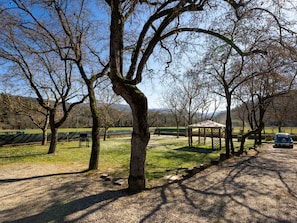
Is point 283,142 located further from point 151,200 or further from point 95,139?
point 151,200

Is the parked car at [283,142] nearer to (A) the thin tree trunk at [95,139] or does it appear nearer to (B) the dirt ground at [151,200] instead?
(B) the dirt ground at [151,200]

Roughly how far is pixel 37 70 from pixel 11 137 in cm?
792

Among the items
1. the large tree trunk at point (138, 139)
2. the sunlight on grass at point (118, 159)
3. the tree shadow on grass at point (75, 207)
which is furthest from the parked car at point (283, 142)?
the tree shadow on grass at point (75, 207)

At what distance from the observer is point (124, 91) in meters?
4.53

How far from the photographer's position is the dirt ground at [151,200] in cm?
348

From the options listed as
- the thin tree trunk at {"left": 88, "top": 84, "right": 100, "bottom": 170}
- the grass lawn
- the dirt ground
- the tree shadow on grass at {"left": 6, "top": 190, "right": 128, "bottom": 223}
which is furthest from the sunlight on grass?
the tree shadow on grass at {"left": 6, "top": 190, "right": 128, "bottom": 223}

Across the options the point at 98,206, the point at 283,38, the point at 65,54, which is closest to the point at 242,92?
the point at 283,38

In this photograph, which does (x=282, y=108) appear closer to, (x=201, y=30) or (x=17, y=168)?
(x=201, y=30)

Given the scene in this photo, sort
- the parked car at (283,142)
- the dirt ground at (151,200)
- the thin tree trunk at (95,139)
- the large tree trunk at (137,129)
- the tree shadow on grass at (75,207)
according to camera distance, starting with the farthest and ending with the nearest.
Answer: the parked car at (283,142) < the thin tree trunk at (95,139) < the large tree trunk at (137,129) < the dirt ground at (151,200) < the tree shadow on grass at (75,207)

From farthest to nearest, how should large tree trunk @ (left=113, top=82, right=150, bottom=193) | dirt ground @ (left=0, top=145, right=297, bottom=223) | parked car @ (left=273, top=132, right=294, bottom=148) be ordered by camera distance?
parked car @ (left=273, top=132, right=294, bottom=148)
large tree trunk @ (left=113, top=82, right=150, bottom=193)
dirt ground @ (left=0, top=145, right=297, bottom=223)

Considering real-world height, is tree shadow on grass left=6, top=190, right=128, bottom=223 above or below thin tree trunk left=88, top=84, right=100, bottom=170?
below

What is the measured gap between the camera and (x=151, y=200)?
13.8ft

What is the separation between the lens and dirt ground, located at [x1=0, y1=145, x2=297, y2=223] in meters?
3.48

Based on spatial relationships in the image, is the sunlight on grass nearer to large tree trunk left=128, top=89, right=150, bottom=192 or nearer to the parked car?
large tree trunk left=128, top=89, right=150, bottom=192
